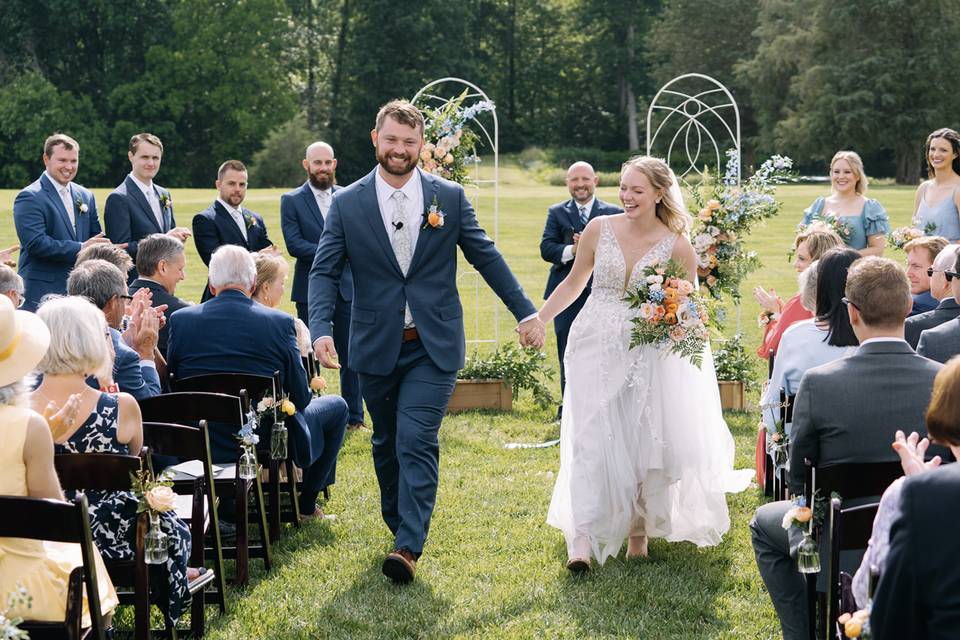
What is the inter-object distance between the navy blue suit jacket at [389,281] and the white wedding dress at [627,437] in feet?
1.93

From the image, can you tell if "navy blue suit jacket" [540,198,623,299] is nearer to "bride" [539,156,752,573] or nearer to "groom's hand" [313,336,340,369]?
"bride" [539,156,752,573]

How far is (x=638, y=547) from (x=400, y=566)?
137 centimetres

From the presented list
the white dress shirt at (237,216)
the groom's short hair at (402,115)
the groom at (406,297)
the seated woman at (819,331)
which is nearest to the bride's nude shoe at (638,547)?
the seated woman at (819,331)

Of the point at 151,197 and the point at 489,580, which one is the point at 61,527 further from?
the point at 151,197

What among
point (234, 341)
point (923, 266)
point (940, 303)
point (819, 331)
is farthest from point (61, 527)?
point (923, 266)

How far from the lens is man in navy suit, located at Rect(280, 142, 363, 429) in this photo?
367 inches

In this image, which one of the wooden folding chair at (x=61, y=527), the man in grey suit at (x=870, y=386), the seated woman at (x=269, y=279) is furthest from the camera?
the seated woman at (x=269, y=279)

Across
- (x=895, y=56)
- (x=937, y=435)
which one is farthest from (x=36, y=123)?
(x=937, y=435)

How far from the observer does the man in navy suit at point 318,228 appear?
367 inches

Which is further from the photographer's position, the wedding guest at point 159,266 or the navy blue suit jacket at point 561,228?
the navy blue suit jacket at point 561,228

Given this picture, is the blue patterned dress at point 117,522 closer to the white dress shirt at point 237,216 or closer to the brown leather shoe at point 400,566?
the brown leather shoe at point 400,566

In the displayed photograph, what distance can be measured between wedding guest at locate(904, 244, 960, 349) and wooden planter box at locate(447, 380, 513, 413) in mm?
4523

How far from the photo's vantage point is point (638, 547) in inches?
245

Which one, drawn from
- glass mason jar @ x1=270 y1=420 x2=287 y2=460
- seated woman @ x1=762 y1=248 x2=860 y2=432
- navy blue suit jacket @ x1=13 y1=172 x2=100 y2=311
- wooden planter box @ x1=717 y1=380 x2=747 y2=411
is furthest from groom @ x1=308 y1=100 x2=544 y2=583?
wooden planter box @ x1=717 y1=380 x2=747 y2=411
